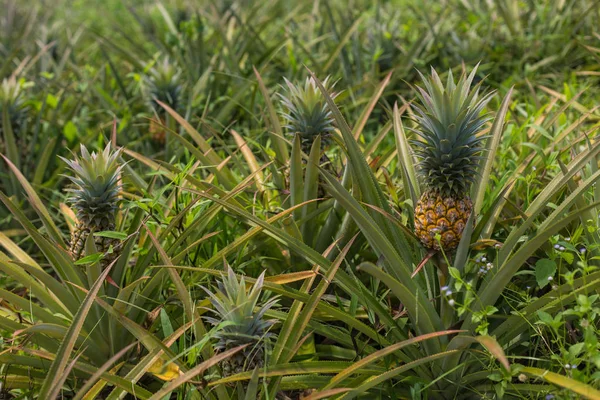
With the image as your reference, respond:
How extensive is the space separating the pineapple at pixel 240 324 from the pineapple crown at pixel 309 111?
2.71 ft

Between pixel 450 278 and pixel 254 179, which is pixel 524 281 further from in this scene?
pixel 254 179

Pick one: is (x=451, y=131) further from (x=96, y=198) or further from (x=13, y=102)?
(x=13, y=102)

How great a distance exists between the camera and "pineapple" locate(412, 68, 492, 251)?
188 centimetres

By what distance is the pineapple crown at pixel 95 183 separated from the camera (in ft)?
6.77

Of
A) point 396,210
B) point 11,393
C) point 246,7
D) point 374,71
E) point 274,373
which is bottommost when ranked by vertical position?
point 11,393

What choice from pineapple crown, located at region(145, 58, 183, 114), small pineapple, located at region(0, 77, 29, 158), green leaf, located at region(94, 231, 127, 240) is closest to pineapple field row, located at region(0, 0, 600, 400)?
green leaf, located at region(94, 231, 127, 240)

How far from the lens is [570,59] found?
14.4 feet

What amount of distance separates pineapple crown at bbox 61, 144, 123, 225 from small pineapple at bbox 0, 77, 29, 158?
1566mm

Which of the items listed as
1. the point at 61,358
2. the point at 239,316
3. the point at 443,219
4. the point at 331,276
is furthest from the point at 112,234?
the point at 443,219

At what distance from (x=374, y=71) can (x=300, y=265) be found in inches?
82.3

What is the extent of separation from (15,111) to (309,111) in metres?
1.91

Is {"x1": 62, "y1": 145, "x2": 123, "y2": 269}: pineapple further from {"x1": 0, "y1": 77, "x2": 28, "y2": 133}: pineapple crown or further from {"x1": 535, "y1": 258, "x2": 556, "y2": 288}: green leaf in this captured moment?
{"x1": 0, "y1": 77, "x2": 28, "y2": 133}: pineapple crown

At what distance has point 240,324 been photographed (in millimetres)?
1737

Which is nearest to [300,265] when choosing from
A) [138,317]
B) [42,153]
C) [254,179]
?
[254,179]
